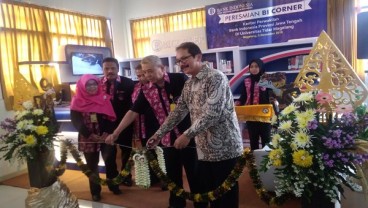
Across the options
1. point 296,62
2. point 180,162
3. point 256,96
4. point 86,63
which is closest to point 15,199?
point 180,162

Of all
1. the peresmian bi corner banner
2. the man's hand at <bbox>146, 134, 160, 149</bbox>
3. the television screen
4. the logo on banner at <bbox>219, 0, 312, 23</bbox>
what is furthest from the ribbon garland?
the logo on banner at <bbox>219, 0, 312, 23</bbox>

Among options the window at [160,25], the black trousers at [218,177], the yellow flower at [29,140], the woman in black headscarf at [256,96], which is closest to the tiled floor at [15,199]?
the yellow flower at [29,140]

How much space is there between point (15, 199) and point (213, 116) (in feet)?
9.57

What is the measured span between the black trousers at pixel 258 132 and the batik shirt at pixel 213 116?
197 cm

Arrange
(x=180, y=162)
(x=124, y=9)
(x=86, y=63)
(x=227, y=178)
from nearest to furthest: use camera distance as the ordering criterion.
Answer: (x=227, y=178), (x=180, y=162), (x=86, y=63), (x=124, y=9)

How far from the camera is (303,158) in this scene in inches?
59.9

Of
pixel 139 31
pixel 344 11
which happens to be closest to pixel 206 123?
pixel 344 11

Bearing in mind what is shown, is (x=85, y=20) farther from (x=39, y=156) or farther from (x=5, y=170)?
(x=39, y=156)

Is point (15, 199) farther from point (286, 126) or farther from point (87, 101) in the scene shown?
point (286, 126)

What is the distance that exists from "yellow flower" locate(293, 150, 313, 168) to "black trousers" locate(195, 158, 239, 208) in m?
0.50

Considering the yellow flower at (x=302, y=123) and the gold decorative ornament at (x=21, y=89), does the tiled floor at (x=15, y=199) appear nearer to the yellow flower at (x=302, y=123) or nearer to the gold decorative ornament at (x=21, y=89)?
the gold decorative ornament at (x=21, y=89)

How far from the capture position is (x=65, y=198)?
2.76 m

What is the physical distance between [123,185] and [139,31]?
484cm

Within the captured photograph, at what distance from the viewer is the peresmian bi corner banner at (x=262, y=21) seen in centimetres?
543
